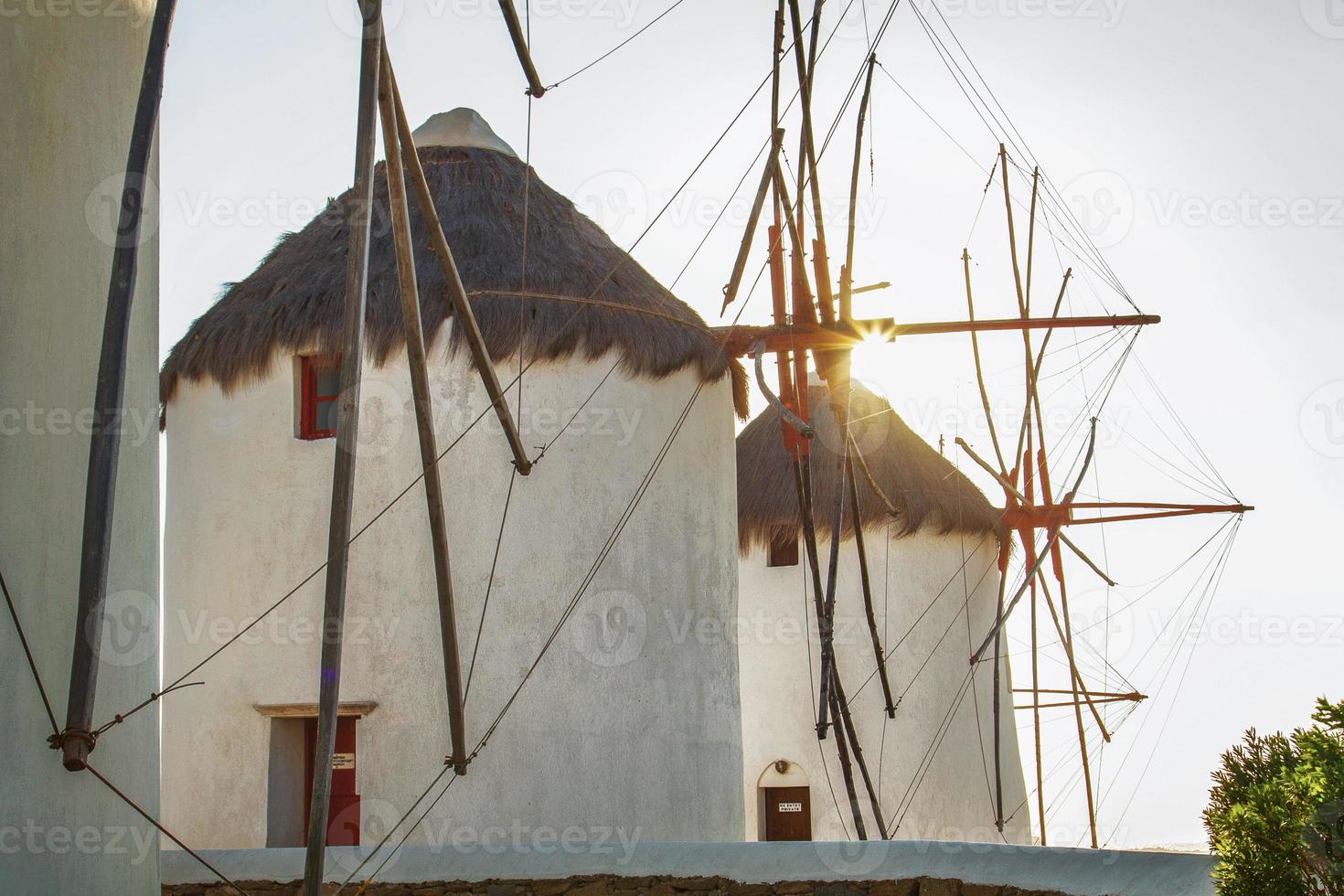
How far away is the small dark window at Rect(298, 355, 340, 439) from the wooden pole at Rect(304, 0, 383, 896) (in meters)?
4.34

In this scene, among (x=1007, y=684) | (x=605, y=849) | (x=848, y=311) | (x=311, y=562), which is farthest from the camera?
(x=1007, y=684)

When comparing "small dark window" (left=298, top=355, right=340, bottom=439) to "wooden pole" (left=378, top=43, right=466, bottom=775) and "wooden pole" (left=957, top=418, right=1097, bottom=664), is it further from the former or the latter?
"wooden pole" (left=957, top=418, right=1097, bottom=664)

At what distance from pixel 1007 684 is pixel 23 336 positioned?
42.0 ft

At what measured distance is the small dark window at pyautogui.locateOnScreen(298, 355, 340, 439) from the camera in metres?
10.4

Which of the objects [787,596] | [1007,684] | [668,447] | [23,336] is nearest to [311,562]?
[668,447]

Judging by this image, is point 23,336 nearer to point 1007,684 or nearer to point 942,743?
point 942,743

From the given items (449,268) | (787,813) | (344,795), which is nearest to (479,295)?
(449,268)

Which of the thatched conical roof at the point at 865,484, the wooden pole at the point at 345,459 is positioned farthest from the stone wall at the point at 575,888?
the thatched conical roof at the point at 865,484

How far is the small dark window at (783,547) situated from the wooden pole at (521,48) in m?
7.55

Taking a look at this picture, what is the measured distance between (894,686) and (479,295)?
6822 millimetres

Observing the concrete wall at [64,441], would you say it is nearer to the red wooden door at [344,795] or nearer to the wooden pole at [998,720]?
the red wooden door at [344,795]

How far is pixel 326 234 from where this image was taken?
36.9ft

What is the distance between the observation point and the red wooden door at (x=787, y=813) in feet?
49.1

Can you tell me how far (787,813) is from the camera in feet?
49.9
